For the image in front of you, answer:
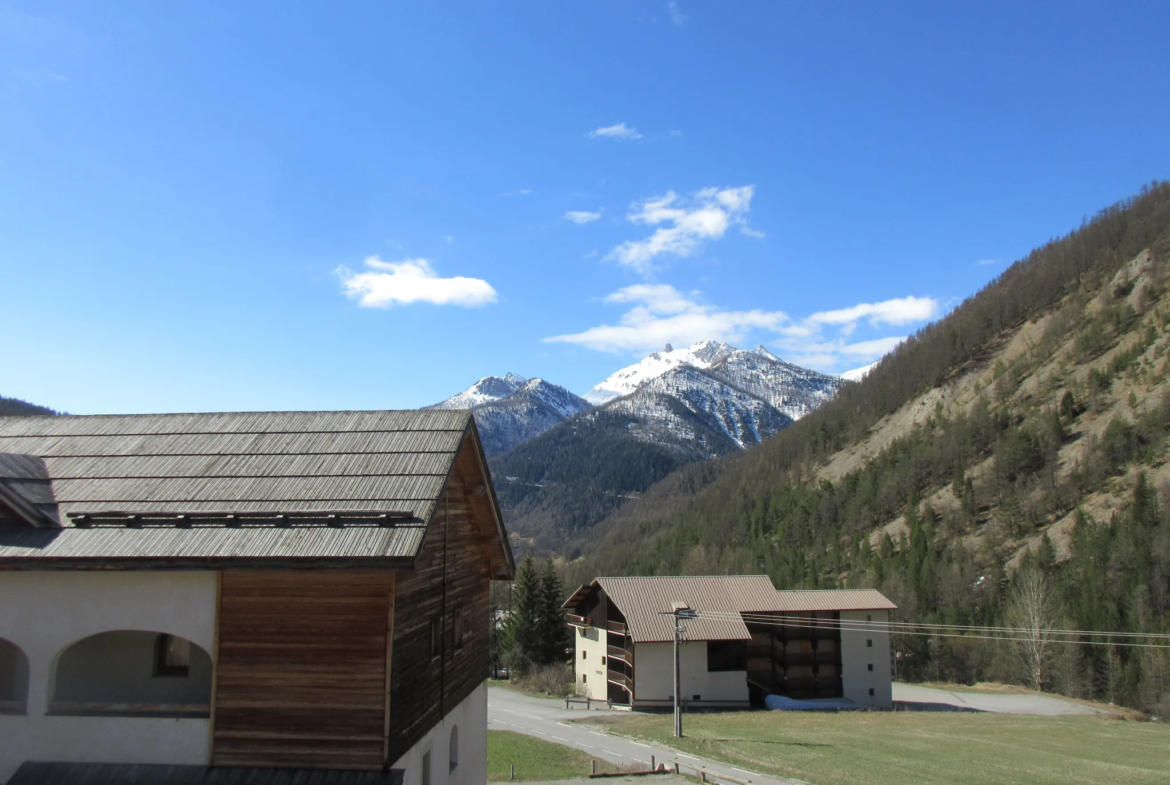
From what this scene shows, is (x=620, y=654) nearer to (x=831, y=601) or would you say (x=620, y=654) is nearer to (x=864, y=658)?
(x=831, y=601)

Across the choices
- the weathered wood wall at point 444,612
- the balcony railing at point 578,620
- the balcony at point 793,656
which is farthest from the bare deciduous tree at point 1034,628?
the weathered wood wall at point 444,612

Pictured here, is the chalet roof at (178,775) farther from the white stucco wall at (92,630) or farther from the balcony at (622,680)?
the balcony at (622,680)

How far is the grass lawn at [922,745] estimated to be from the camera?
28672 millimetres

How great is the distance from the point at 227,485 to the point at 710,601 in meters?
52.1

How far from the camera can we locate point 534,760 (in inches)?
1245

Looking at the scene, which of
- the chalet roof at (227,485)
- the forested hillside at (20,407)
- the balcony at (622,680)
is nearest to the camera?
the chalet roof at (227,485)

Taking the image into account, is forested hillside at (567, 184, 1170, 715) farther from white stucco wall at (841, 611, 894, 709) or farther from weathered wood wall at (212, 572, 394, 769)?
weathered wood wall at (212, 572, 394, 769)

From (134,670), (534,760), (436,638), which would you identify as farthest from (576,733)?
(134,670)

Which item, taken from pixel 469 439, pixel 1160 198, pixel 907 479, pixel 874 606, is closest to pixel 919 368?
pixel 907 479

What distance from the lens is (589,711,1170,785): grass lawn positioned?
2867 cm

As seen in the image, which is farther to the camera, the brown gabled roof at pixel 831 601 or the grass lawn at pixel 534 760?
the brown gabled roof at pixel 831 601

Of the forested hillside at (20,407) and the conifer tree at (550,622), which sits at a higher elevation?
the forested hillside at (20,407)

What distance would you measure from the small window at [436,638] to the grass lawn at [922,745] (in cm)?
1906

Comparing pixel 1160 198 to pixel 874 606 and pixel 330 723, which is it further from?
pixel 330 723
